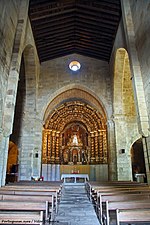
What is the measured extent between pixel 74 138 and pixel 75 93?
490cm

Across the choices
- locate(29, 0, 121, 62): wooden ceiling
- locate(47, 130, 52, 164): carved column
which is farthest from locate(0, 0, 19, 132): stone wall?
locate(47, 130, 52, 164): carved column

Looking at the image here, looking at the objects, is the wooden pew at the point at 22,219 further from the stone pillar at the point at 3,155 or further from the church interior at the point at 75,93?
the stone pillar at the point at 3,155

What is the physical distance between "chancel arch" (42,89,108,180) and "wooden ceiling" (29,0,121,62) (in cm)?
392

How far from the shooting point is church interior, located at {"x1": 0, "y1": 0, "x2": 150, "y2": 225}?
19.0 feet

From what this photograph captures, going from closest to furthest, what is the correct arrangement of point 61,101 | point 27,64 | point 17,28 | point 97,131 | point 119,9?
1. point 17,28
2. point 119,9
3. point 27,64
4. point 61,101
5. point 97,131

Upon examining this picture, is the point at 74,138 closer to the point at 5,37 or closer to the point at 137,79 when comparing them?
the point at 137,79

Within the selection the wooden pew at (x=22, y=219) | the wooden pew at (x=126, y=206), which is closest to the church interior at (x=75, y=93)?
the wooden pew at (x=126, y=206)

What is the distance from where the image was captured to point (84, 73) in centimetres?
1188

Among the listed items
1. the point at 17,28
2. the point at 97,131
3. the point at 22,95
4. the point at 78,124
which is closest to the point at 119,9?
the point at 17,28

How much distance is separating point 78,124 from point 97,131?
310 centimetres

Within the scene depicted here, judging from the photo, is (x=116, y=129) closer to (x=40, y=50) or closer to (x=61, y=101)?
(x=61, y=101)

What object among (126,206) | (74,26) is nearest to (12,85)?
(126,206)

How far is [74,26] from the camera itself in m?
9.64

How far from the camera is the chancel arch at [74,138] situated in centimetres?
1323
